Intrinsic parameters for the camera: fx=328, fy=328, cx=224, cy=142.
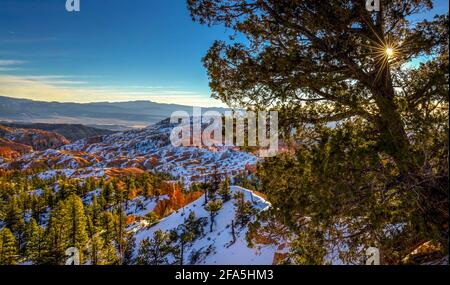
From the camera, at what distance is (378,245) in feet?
27.4

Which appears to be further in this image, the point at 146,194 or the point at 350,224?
the point at 146,194

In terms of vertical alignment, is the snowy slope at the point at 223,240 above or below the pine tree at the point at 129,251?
above

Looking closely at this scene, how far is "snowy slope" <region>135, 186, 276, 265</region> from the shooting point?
4181cm

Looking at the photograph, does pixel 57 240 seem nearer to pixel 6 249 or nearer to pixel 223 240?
pixel 6 249

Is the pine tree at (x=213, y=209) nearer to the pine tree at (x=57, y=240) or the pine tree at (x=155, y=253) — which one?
the pine tree at (x=155, y=253)

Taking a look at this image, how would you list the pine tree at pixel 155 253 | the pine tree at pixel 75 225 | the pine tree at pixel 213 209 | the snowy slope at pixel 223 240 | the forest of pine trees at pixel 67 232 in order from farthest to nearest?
the pine tree at pixel 213 209, the pine tree at pixel 155 253, the pine tree at pixel 75 225, the forest of pine trees at pixel 67 232, the snowy slope at pixel 223 240

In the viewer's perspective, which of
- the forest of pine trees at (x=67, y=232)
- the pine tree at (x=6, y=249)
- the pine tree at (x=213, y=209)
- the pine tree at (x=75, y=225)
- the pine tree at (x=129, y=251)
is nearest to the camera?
the pine tree at (x=6, y=249)

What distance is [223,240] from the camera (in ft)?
170

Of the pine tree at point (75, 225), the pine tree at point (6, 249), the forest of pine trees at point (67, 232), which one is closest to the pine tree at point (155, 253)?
the forest of pine trees at point (67, 232)

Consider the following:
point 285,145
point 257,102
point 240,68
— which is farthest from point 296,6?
point 285,145

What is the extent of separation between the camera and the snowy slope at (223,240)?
4181 cm

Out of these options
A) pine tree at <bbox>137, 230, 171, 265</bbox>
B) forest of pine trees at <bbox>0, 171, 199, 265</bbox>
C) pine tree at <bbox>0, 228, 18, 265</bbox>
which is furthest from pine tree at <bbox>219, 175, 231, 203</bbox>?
pine tree at <bbox>0, 228, 18, 265</bbox>

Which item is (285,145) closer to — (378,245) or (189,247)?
(378,245)
